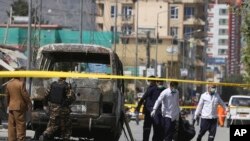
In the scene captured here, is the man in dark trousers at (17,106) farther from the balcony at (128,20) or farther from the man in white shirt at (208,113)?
the balcony at (128,20)

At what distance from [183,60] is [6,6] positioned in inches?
1170

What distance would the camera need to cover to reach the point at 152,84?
68.6 feet

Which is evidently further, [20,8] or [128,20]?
[128,20]

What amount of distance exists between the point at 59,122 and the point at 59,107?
0.38 m

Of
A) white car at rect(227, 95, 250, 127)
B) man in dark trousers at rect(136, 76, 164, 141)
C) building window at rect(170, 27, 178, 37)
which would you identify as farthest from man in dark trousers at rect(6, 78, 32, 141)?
building window at rect(170, 27, 178, 37)

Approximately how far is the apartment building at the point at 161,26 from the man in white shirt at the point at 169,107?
281 ft

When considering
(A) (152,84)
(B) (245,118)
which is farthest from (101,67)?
(B) (245,118)

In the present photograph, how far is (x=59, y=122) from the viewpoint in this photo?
18.6 meters

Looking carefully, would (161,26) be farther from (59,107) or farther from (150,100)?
(59,107)

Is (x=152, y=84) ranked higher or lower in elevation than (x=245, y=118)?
higher

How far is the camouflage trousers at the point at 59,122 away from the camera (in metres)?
18.4

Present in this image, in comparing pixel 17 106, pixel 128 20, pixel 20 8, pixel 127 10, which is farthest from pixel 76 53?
pixel 128 20

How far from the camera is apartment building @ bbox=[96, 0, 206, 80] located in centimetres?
11100

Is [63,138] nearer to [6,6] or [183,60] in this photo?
[6,6]
